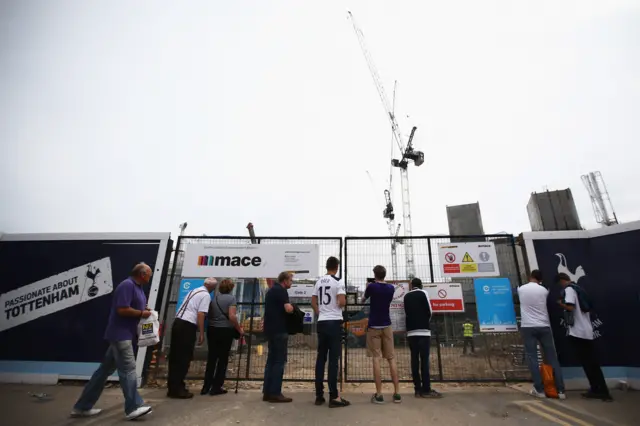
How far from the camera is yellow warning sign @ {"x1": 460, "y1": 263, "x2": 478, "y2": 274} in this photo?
20.2 feet

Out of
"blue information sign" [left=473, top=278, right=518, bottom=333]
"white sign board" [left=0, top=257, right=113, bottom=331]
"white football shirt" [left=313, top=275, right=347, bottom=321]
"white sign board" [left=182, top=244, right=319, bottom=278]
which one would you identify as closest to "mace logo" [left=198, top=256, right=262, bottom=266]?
"white sign board" [left=182, top=244, right=319, bottom=278]

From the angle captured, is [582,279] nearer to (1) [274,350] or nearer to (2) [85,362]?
(1) [274,350]

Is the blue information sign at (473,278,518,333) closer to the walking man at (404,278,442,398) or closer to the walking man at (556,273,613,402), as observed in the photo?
the walking man at (556,273,613,402)

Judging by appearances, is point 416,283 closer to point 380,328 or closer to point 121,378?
point 380,328

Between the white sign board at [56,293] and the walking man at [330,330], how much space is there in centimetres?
442

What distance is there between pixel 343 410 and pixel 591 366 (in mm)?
3894

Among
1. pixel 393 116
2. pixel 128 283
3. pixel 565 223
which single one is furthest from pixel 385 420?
pixel 393 116

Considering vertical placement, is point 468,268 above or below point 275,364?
above

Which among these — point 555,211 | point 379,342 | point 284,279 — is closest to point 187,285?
point 284,279

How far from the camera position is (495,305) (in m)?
5.93

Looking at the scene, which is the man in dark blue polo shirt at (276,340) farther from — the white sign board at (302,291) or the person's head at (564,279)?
the person's head at (564,279)

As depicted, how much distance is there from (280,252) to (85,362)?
163 inches

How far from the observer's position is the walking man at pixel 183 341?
4770 mm

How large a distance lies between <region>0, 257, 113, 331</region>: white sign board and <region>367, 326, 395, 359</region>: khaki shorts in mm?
5119
